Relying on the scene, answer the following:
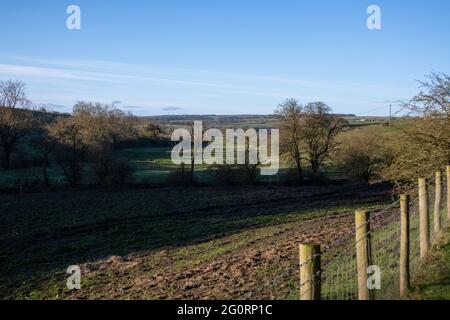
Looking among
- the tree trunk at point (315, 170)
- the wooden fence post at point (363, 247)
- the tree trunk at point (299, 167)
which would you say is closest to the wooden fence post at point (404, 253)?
the wooden fence post at point (363, 247)

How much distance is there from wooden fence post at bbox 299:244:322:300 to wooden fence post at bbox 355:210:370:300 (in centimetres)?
126

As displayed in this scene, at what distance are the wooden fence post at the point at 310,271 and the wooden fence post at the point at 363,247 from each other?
4.12 feet

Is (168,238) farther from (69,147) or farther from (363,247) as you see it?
(69,147)

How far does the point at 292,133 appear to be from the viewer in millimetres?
47938

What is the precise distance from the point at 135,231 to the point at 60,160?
933 inches

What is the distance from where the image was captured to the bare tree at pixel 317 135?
48.3m

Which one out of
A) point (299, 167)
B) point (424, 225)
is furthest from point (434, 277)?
point (299, 167)

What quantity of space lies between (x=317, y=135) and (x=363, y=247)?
43.7 m

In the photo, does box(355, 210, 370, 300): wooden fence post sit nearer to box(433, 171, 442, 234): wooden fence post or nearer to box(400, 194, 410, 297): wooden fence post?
box(400, 194, 410, 297): wooden fence post

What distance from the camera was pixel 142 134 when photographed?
77750 mm

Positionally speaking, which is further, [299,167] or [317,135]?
[317,135]
